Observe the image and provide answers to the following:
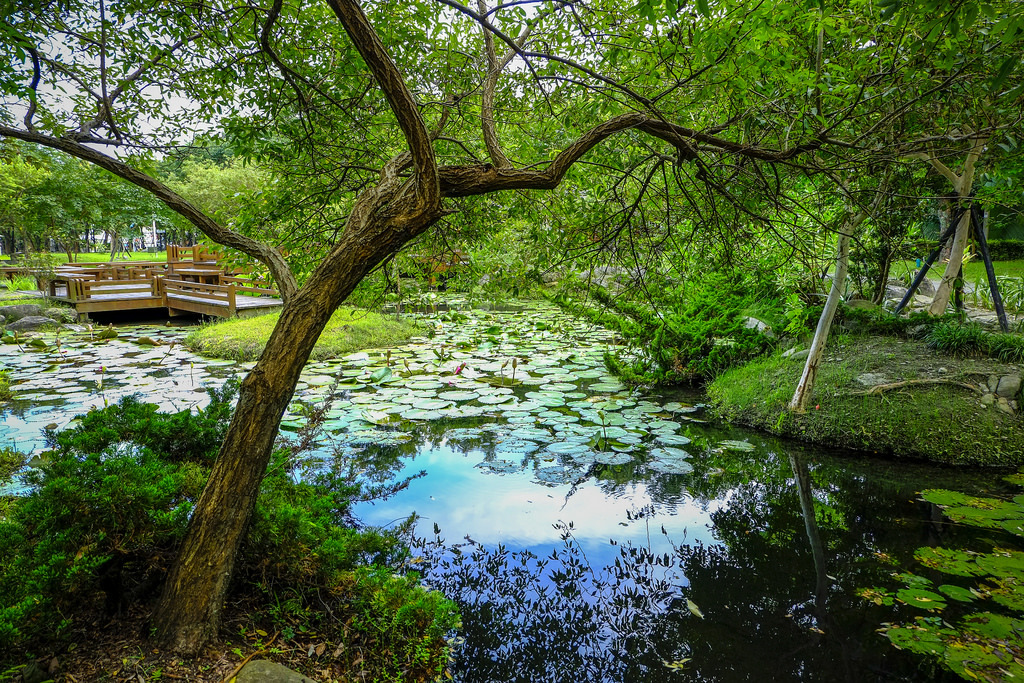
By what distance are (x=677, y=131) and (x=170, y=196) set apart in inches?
93.1

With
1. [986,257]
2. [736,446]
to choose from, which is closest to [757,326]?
[986,257]

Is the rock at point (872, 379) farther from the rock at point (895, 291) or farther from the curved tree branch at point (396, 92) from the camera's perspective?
the curved tree branch at point (396, 92)

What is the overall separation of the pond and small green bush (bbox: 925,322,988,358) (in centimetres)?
Result: 148

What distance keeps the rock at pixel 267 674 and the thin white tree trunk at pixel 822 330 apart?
4668mm

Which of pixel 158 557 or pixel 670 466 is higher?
pixel 158 557

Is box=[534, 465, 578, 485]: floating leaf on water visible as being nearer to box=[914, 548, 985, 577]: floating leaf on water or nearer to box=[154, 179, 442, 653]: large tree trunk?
box=[914, 548, 985, 577]: floating leaf on water

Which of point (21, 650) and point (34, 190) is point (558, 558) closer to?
point (21, 650)

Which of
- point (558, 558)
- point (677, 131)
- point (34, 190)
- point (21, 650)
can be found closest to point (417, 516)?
point (558, 558)

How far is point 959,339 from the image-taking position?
521 cm

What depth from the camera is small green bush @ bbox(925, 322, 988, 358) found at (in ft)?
16.9

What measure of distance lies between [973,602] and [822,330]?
104 inches

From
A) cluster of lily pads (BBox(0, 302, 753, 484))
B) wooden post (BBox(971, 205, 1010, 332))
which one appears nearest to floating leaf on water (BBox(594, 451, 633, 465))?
cluster of lily pads (BBox(0, 302, 753, 484))

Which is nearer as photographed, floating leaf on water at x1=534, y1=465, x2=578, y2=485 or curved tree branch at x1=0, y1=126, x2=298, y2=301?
curved tree branch at x1=0, y1=126, x2=298, y2=301

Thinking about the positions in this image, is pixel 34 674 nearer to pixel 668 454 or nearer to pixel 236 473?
pixel 236 473
